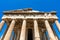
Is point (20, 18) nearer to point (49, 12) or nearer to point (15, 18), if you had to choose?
point (15, 18)

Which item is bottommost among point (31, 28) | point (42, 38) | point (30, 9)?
point (42, 38)

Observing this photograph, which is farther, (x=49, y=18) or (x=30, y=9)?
(x=30, y=9)

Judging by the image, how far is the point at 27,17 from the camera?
21.0 meters

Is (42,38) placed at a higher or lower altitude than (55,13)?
lower

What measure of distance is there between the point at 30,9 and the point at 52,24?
16.7 feet

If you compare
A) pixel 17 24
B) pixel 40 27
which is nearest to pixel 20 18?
pixel 17 24

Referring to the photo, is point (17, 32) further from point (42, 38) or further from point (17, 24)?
point (42, 38)

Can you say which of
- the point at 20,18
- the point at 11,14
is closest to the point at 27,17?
the point at 20,18

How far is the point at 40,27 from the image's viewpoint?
23.7 metres

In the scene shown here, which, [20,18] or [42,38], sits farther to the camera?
[42,38]

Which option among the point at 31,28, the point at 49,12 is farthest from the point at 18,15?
the point at 49,12

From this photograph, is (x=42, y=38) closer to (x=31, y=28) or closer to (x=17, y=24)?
(x=31, y=28)

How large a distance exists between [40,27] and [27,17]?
13.8 ft

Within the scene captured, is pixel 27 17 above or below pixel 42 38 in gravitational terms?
above
